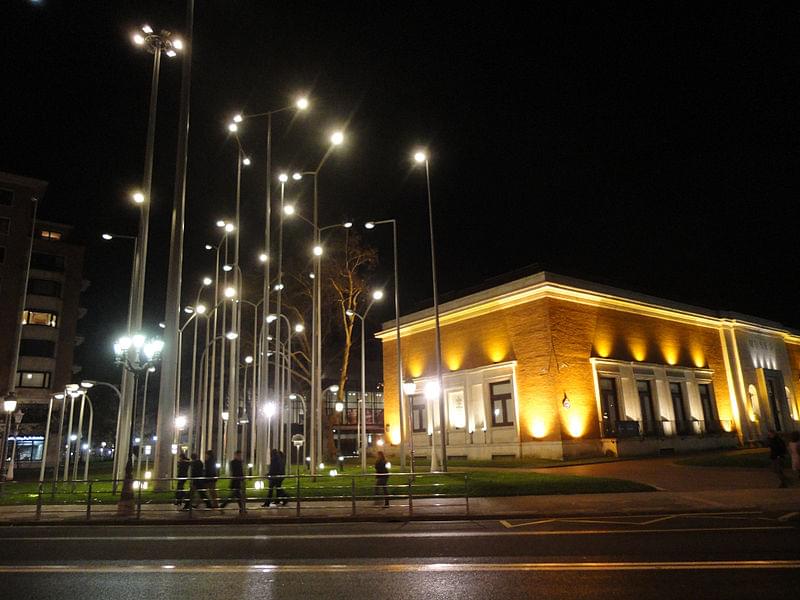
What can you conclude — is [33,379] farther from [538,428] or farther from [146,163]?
[538,428]

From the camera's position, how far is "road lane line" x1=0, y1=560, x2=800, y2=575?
801cm

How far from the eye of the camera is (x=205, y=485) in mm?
18203

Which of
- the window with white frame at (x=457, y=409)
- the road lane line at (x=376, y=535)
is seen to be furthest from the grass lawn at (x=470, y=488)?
the window with white frame at (x=457, y=409)

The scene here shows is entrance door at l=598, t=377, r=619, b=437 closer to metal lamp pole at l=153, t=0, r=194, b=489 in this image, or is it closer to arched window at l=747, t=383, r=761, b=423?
arched window at l=747, t=383, r=761, b=423

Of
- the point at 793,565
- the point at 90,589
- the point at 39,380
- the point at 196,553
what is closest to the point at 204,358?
the point at 196,553

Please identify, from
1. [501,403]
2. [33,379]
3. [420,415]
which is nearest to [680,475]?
[501,403]

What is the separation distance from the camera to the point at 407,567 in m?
8.53

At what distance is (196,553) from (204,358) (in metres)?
25.4

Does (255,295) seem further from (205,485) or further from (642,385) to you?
(642,385)

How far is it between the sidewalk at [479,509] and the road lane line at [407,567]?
6314 millimetres

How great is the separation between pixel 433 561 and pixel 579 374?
27854 mm

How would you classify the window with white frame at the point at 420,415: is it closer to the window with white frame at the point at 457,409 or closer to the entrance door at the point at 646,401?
the window with white frame at the point at 457,409

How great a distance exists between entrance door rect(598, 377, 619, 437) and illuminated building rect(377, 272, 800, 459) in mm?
82

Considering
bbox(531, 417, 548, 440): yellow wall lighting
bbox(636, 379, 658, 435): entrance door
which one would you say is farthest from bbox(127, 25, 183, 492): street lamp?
bbox(636, 379, 658, 435): entrance door
